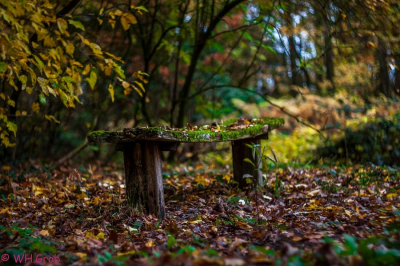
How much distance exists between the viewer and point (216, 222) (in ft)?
10.1

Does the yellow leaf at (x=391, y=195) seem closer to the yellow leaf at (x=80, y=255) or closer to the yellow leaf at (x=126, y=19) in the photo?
the yellow leaf at (x=80, y=255)

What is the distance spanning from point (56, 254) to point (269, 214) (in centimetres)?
190

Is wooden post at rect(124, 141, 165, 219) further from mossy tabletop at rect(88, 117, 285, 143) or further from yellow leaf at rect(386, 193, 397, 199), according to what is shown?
yellow leaf at rect(386, 193, 397, 199)

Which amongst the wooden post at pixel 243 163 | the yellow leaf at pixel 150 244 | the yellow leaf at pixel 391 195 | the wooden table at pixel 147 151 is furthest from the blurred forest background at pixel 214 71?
the yellow leaf at pixel 150 244

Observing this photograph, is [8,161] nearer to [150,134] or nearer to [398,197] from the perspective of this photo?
[150,134]

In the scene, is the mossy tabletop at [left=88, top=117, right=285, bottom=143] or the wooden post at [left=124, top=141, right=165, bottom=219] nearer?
the mossy tabletop at [left=88, top=117, right=285, bottom=143]

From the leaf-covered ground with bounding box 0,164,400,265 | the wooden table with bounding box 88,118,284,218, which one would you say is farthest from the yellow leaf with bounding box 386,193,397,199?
the wooden table with bounding box 88,118,284,218

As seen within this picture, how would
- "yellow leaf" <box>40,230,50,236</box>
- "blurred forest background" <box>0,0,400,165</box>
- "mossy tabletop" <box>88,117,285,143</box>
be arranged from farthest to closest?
"blurred forest background" <box>0,0,400,165</box>
"mossy tabletop" <box>88,117,285,143</box>
"yellow leaf" <box>40,230,50,236</box>

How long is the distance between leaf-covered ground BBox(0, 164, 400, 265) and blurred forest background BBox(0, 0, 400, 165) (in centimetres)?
89

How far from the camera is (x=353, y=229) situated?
261 cm

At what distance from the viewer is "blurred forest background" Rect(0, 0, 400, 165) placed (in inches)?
190

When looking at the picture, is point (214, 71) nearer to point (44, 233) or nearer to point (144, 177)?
point (144, 177)

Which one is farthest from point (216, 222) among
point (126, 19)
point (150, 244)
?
point (126, 19)

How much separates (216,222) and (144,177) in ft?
2.76
